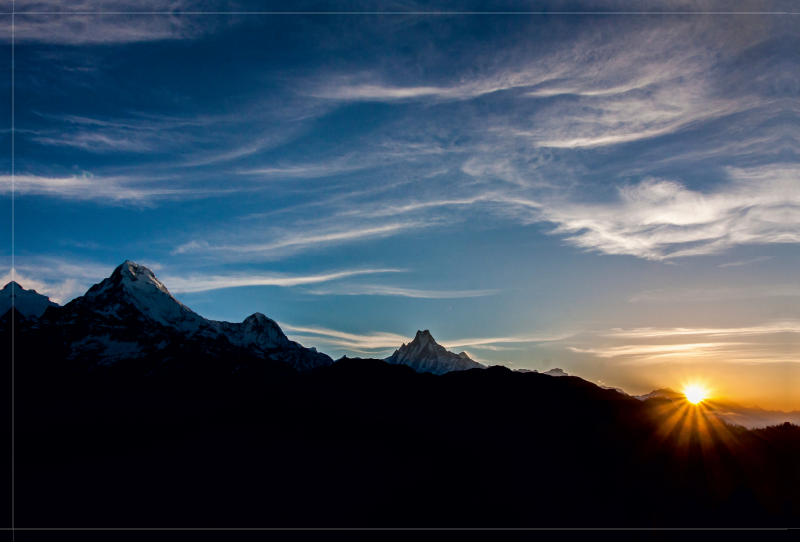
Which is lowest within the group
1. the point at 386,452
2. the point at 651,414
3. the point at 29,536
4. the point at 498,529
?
the point at 29,536

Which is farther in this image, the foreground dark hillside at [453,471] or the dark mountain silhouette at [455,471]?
the foreground dark hillside at [453,471]

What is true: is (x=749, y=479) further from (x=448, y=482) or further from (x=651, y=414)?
(x=448, y=482)

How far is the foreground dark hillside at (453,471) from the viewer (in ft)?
429

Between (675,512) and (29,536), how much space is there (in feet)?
572

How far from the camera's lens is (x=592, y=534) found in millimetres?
118312

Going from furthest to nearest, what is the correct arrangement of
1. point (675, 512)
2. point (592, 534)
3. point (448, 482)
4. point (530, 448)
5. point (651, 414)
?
1. point (651, 414)
2. point (530, 448)
3. point (448, 482)
4. point (675, 512)
5. point (592, 534)

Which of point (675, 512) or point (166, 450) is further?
point (166, 450)

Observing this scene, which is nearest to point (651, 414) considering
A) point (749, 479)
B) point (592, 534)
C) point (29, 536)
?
point (749, 479)

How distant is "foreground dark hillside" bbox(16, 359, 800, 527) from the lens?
130750 mm

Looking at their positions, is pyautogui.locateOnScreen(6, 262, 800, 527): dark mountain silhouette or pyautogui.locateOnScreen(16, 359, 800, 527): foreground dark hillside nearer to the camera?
pyautogui.locateOnScreen(6, 262, 800, 527): dark mountain silhouette

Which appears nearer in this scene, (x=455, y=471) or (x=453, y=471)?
(x=455, y=471)

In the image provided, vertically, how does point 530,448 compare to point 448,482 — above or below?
above

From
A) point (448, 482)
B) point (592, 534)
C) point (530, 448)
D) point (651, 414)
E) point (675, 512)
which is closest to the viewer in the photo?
point (592, 534)

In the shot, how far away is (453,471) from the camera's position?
152750mm
